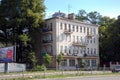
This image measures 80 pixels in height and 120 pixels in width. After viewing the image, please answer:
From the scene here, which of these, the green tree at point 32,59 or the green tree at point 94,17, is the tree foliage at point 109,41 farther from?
the green tree at point 32,59

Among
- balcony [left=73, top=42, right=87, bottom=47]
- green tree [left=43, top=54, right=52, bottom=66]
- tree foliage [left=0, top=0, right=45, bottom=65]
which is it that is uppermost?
tree foliage [left=0, top=0, right=45, bottom=65]

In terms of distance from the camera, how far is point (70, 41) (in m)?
80.7

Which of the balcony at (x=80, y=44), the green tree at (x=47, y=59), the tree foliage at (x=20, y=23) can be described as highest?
the tree foliage at (x=20, y=23)

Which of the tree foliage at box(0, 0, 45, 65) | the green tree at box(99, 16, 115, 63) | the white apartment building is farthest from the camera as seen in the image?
the green tree at box(99, 16, 115, 63)

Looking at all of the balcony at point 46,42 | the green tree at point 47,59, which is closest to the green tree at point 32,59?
the green tree at point 47,59

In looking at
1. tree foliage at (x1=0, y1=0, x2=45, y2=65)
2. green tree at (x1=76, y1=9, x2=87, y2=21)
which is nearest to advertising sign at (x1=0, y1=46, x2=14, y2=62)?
tree foliage at (x1=0, y1=0, x2=45, y2=65)

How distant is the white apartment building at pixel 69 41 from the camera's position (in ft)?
254

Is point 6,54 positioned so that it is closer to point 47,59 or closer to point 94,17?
point 47,59

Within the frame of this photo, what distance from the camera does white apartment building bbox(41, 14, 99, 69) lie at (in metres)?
77.4

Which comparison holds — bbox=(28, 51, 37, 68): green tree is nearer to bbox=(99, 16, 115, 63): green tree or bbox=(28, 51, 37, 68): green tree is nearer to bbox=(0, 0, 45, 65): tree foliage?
bbox=(0, 0, 45, 65): tree foliage

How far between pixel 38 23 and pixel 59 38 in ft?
21.2

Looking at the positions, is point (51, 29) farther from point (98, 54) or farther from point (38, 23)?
point (98, 54)

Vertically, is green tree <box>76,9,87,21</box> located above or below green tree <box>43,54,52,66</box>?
above

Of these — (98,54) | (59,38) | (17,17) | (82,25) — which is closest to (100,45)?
(98,54)
